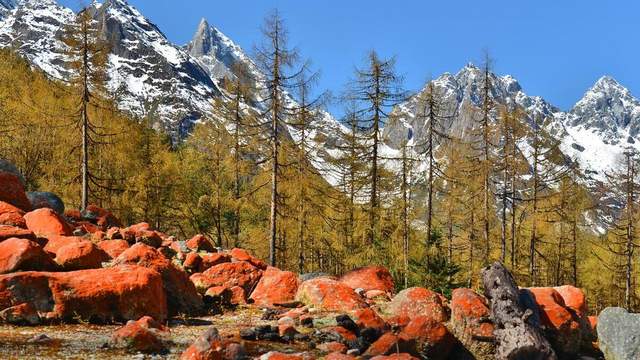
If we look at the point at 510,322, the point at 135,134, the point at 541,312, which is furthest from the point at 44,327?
the point at 135,134

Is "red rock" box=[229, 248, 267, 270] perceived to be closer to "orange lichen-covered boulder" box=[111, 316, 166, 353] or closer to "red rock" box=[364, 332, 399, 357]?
"red rock" box=[364, 332, 399, 357]

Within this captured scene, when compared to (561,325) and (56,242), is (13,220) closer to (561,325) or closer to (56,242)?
(56,242)

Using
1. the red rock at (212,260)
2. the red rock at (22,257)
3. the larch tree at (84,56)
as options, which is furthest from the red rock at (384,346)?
the larch tree at (84,56)

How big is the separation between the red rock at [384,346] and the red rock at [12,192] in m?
11.6

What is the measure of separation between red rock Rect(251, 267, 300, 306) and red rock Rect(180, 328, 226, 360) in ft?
15.3

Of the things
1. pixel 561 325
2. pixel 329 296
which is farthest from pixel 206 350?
pixel 561 325

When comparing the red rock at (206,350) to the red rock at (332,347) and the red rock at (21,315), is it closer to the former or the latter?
the red rock at (332,347)

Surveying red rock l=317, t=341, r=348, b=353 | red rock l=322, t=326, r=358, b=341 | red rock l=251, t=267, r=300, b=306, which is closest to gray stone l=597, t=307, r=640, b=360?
red rock l=322, t=326, r=358, b=341

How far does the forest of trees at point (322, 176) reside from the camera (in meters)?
22.2

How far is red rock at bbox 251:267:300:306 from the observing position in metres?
12.0

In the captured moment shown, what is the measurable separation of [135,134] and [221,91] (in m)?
8.66

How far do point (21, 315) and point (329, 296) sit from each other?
598cm

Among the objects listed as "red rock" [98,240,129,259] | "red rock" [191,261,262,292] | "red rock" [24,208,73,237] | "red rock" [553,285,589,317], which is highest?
"red rock" [24,208,73,237]

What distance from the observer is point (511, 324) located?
9953 mm
